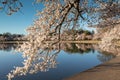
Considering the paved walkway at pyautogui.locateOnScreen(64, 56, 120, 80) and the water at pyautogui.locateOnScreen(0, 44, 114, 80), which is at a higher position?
the paved walkway at pyautogui.locateOnScreen(64, 56, 120, 80)

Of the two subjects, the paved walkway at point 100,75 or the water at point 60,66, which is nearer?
the paved walkway at point 100,75

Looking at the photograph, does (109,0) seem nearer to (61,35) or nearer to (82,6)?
(82,6)

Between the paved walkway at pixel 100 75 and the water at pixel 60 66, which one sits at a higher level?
the paved walkway at pixel 100 75

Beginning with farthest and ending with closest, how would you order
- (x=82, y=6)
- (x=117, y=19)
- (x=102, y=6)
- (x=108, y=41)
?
(x=108, y=41) → (x=117, y=19) → (x=102, y=6) → (x=82, y=6)

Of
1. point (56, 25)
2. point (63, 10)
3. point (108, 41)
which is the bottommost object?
point (108, 41)

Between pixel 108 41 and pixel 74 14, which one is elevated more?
pixel 74 14

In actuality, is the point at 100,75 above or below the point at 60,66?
above

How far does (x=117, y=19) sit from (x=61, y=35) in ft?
18.2

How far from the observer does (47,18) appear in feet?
29.6

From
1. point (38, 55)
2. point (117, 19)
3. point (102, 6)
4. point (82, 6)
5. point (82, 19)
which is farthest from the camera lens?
point (117, 19)

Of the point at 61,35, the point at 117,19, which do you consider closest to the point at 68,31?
the point at 61,35

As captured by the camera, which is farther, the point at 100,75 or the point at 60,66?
the point at 60,66

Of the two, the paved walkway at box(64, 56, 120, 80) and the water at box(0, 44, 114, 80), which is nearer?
the paved walkway at box(64, 56, 120, 80)

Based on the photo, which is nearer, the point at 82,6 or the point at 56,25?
the point at 56,25
